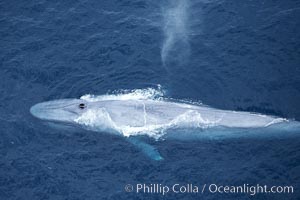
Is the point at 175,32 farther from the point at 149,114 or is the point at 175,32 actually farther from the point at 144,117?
the point at 144,117

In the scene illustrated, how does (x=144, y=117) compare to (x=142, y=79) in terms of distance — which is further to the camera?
(x=142, y=79)

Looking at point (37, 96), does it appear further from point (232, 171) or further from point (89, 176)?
point (232, 171)

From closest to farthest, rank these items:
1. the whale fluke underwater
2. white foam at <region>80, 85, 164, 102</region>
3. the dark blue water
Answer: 1. the dark blue water
2. the whale fluke underwater
3. white foam at <region>80, 85, 164, 102</region>

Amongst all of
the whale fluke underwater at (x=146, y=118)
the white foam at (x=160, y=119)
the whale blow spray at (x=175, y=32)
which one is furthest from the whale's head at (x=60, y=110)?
the whale blow spray at (x=175, y=32)

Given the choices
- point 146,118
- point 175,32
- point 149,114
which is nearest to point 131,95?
point 149,114

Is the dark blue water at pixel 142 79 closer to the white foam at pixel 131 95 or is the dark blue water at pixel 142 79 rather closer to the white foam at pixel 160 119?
the white foam at pixel 131 95

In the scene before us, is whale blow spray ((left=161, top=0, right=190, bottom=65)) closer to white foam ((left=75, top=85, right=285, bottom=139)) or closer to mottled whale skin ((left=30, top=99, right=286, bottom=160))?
mottled whale skin ((left=30, top=99, right=286, bottom=160))

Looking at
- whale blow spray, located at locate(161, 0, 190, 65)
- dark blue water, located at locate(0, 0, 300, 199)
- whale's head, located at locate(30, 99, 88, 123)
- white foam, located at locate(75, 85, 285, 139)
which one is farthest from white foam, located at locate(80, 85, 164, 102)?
whale blow spray, located at locate(161, 0, 190, 65)

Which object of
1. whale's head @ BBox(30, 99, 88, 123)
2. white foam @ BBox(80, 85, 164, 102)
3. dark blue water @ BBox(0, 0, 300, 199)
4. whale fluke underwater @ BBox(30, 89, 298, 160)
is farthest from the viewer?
white foam @ BBox(80, 85, 164, 102)
